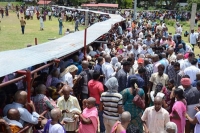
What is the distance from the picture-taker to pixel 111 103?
17.6 feet

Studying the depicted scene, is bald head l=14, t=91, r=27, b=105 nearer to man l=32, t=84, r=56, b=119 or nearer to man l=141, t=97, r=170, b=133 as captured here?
man l=32, t=84, r=56, b=119

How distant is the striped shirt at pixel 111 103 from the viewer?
5293 millimetres

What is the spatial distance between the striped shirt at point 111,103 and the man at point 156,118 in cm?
52

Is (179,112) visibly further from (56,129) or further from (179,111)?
(56,129)

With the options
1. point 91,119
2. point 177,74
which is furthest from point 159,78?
point 91,119

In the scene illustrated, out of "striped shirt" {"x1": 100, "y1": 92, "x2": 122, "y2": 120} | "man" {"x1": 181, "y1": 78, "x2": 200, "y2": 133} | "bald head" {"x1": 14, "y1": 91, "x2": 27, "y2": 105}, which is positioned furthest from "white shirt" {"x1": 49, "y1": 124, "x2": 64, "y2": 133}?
"man" {"x1": 181, "y1": 78, "x2": 200, "y2": 133}

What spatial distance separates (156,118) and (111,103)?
2.86 ft

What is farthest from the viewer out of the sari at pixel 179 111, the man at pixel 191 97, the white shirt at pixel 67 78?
the white shirt at pixel 67 78

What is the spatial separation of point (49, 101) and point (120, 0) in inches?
2306

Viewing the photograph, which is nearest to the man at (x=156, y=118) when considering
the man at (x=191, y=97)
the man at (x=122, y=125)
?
the man at (x=122, y=125)

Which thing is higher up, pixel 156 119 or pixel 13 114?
pixel 13 114

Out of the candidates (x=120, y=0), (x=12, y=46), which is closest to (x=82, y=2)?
(x=120, y=0)

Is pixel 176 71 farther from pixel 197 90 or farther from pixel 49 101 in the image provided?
pixel 49 101

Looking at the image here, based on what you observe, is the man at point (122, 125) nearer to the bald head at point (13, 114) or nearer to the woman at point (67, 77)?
the bald head at point (13, 114)
